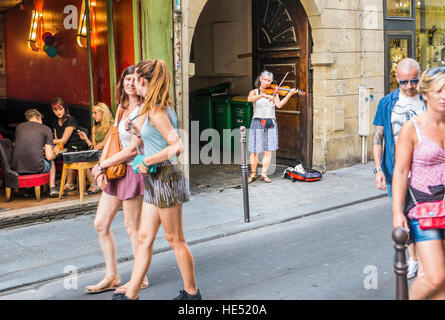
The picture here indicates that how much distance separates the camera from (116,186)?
5.11m

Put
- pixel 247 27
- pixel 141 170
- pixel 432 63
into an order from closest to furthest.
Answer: pixel 141 170
pixel 247 27
pixel 432 63

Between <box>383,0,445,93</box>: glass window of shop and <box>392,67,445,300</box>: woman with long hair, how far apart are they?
30.1 feet

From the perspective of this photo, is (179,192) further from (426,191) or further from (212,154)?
(212,154)

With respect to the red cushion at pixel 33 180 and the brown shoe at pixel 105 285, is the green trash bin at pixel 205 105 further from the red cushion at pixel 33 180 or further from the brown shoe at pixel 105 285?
the brown shoe at pixel 105 285

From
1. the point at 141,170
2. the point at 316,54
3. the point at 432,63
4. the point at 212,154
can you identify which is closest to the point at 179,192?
the point at 141,170

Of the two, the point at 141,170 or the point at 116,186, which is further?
the point at 116,186

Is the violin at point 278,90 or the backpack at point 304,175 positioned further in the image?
the violin at point 278,90

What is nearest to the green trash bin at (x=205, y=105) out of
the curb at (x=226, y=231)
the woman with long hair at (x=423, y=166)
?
the curb at (x=226, y=231)

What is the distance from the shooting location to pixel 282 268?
229 inches

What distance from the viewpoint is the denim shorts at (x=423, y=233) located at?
361 cm

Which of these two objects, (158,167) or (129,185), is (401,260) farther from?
(129,185)

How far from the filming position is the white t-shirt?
5.03m

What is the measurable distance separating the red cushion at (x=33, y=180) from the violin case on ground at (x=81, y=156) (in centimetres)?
45

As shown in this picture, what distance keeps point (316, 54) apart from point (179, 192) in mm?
7430
